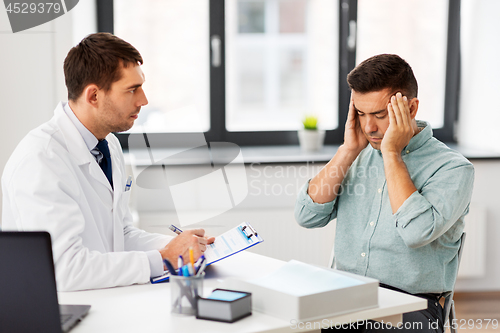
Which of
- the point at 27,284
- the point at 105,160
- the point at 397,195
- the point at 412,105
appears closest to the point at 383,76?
the point at 412,105

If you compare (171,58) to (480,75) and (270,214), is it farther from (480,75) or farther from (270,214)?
(480,75)

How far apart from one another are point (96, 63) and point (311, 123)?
1.91m

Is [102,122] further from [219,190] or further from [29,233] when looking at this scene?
[219,190]

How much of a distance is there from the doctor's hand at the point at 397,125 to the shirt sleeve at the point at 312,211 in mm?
303

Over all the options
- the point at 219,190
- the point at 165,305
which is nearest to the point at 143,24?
the point at 219,190

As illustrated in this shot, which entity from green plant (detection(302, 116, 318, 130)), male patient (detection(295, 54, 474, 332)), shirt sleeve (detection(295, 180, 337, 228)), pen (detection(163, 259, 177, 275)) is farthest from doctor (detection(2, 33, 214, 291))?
green plant (detection(302, 116, 318, 130))

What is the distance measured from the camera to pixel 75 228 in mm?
1359

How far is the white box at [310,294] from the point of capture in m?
1.14

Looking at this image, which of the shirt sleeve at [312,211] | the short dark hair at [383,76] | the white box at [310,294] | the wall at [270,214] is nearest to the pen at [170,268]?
the white box at [310,294]

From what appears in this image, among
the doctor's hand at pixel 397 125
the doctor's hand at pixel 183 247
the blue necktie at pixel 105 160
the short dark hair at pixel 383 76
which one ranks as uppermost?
the short dark hair at pixel 383 76

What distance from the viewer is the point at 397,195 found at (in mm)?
1594

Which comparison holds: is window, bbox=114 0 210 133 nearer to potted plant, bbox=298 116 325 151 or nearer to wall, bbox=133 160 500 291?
wall, bbox=133 160 500 291

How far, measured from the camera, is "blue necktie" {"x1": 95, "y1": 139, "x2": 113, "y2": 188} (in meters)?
1.67

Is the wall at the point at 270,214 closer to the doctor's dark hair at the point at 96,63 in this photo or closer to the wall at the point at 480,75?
the wall at the point at 480,75
